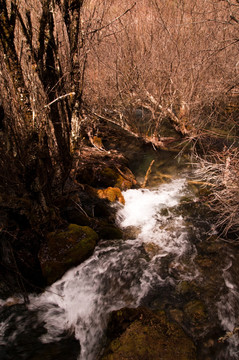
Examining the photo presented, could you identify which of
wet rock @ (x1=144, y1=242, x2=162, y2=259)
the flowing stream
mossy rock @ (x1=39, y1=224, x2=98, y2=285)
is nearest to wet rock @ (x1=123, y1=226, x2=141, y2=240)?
the flowing stream

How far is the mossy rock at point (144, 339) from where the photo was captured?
2.40 metres

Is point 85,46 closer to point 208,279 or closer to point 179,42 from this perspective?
point 208,279

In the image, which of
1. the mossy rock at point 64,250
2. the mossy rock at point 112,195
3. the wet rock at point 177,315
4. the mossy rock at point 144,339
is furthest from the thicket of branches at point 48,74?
the wet rock at point 177,315

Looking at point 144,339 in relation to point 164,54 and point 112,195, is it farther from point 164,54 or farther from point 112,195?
point 164,54

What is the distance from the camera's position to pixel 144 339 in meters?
2.51

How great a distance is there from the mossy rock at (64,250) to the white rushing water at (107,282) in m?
0.15

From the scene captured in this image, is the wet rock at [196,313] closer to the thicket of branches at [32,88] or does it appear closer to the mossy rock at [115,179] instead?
the thicket of branches at [32,88]

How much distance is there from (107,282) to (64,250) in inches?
37.2

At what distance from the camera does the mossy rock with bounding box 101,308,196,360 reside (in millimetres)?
2404

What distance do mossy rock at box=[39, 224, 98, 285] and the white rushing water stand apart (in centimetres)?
15

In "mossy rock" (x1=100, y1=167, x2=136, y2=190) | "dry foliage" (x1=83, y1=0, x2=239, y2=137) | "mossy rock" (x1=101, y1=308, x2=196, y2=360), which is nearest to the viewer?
"mossy rock" (x1=101, y1=308, x2=196, y2=360)

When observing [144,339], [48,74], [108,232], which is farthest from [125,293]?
[48,74]

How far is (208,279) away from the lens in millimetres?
3672

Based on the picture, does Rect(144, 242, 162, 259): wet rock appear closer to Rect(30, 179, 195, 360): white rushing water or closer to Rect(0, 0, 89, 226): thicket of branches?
Rect(30, 179, 195, 360): white rushing water
